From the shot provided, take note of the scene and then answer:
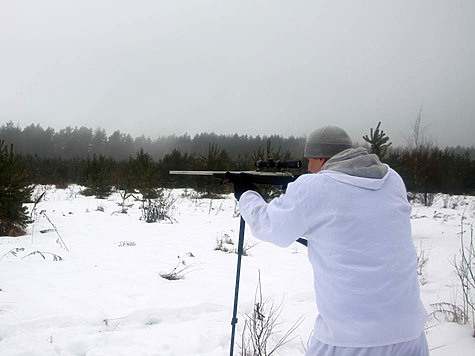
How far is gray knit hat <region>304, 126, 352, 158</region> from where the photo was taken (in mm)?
1572

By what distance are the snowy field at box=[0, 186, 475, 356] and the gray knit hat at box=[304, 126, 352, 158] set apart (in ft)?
6.71

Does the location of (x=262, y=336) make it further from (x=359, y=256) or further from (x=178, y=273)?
(x=178, y=273)

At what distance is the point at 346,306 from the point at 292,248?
5504mm

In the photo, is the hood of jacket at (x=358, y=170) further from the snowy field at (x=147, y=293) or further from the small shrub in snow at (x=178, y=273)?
the small shrub in snow at (x=178, y=273)

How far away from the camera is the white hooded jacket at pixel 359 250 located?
1.23m

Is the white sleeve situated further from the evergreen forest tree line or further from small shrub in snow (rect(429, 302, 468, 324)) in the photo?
the evergreen forest tree line

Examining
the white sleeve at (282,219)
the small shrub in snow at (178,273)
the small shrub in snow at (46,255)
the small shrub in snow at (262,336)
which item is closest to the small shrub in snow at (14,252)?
the small shrub in snow at (46,255)

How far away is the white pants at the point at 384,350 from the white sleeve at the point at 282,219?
1.68 feet

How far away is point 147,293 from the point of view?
373cm

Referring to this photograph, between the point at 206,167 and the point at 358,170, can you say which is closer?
the point at 358,170

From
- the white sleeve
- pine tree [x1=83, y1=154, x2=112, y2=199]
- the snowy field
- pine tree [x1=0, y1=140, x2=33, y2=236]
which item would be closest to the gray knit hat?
the white sleeve

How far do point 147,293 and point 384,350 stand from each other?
317 centimetres

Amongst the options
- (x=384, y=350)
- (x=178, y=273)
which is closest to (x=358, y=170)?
(x=384, y=350)

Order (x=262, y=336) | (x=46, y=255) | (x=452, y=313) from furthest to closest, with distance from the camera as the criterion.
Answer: (x=46, y=255) < (x=452, y=313) < (x=262, y=336)
